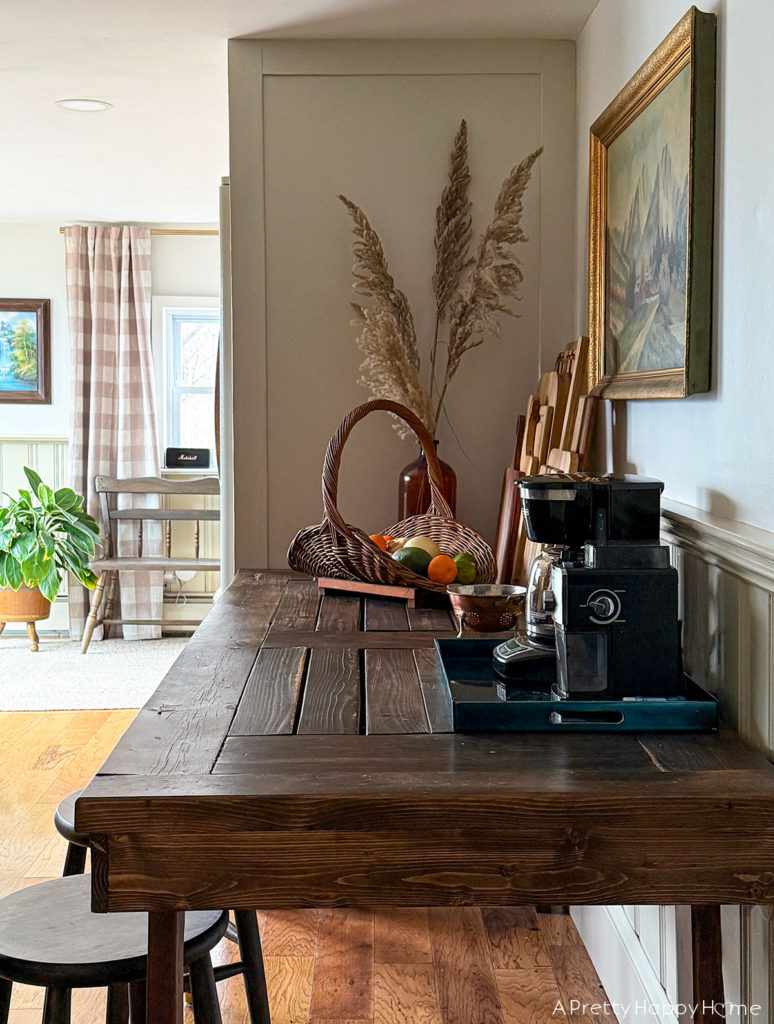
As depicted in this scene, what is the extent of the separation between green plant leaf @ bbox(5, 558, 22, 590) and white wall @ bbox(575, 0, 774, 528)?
461 centimetres

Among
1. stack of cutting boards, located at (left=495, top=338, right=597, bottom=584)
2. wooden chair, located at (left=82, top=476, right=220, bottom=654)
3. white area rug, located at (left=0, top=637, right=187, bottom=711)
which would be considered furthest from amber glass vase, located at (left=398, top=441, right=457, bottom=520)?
wooden chair, located at (left=82, top=476, right=220, bottom=654)

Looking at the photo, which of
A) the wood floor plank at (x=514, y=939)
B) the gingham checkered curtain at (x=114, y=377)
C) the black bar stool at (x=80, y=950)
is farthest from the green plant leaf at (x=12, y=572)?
the black bar stool at (x=80, y=950)

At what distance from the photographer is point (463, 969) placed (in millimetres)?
2508

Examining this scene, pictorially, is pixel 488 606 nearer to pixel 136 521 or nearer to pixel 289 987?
pixel 289 987

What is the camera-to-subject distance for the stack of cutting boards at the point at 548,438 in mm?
2502

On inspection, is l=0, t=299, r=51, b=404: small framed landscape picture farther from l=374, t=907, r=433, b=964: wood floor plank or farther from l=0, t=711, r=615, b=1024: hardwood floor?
l=374, t=907, r=433, b=964: wood floor plank

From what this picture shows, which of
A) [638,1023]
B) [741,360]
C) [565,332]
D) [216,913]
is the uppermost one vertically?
[565,332]

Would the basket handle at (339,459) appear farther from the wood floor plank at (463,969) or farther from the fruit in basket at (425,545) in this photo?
the wood floor plank at (463,969)

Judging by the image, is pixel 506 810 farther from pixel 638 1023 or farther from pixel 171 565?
pixel 171 565

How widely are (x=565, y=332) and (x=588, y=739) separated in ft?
6.05

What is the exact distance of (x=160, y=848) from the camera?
118cm

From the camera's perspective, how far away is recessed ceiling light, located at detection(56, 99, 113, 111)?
3.52 m

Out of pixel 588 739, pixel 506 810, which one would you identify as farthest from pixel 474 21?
pixel 506 810

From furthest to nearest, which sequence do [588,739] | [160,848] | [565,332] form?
[565,332] → [588,739] → [160,848]
